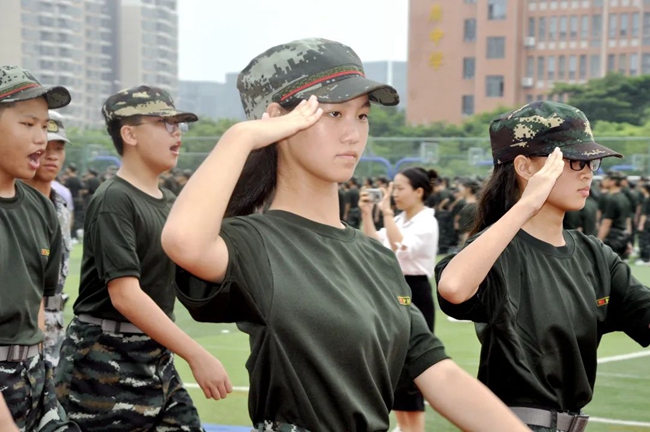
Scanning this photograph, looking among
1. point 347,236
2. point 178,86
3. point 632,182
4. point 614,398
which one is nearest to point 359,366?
point 347,236

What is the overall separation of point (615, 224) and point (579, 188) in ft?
50.9

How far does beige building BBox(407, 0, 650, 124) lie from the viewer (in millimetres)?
82438

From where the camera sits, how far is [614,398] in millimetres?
8383

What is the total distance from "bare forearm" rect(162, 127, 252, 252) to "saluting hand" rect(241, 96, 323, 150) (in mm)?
49

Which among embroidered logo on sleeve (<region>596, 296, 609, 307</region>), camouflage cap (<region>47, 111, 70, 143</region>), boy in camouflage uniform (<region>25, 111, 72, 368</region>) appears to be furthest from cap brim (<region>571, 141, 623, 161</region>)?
camouflage cap (<region>47, 111, 70, 143</region>)

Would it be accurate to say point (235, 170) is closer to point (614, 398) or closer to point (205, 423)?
point (205, 423)

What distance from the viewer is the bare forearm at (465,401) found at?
2.74 m

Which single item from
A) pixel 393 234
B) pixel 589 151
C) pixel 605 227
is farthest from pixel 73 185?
pixel 589 151

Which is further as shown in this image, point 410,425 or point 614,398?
point 614,398

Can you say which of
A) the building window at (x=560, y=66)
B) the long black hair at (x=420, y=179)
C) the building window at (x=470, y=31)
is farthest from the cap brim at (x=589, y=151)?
the building window at (x=560, y=66)

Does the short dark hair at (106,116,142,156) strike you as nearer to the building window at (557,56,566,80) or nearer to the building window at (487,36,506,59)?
the building window at (487,36,506,59)

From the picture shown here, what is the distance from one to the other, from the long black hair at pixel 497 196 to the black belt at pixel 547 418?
2.16 feet

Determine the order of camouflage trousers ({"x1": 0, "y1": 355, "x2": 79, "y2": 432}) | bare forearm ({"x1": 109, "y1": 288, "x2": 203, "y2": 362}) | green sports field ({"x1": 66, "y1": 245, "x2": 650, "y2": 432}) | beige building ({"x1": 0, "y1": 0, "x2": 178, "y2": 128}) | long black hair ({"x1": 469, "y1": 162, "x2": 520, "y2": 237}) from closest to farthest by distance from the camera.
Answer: long black hair ({"x1": 469, "y1": 162, "x2": 520, "y2": 237}) < camouflage trousers ({"x1": 0, "y1": 355, "x2": 79, "y2": 432}) < bare forearm ({"x1": 109, "y1": 288, "x2": 203, "y2": 362}) < green sports field ({"x1": 66, "y1": 245, "x2": 650, "y2": 432}) < beige building ({"x1": 0, "y1": 0, "x2": 178, "y2": 128})

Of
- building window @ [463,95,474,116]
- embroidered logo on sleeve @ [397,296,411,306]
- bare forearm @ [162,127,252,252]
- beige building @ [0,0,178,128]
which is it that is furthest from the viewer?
beige building @ [0,0,178,128]
